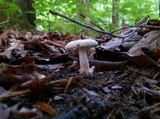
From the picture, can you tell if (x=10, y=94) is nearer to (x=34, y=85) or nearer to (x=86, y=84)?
(x=34, y=85)

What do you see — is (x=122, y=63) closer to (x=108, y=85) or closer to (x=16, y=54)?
(x=108, y=85)

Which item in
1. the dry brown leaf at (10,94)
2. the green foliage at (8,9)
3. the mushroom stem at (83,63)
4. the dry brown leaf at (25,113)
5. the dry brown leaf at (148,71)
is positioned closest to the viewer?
the dry brown leaf at (25,113)

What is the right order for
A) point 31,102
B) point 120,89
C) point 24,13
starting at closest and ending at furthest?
point 31,102 < point 120,89 < point 24,13

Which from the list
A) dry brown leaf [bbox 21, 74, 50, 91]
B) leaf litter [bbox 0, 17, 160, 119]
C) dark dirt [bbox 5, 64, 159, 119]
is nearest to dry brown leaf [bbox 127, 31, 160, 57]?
leaf litter [bbox 0, 17, 160, 119]

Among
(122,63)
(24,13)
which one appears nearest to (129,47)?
(122,63)

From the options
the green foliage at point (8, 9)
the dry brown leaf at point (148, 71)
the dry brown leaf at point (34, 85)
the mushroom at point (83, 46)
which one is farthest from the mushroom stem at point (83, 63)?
the green foliage at point (8, 9)

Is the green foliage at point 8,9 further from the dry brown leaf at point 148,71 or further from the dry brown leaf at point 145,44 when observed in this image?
the dry brown leaf at point 148,71

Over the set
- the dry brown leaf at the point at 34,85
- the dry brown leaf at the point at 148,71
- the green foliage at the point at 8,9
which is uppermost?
the green foliage at the point at 8,9

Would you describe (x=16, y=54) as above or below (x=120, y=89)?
above
